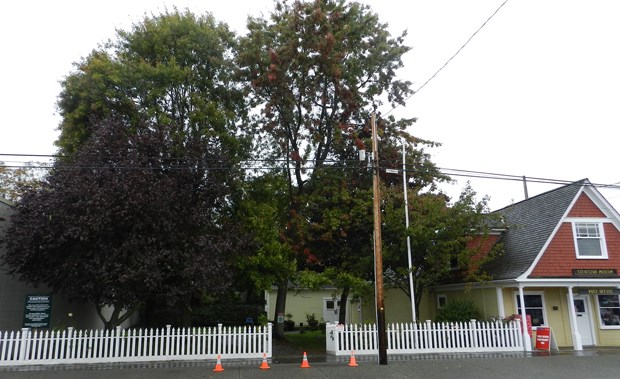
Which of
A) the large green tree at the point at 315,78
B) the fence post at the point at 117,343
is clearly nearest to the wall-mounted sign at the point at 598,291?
the large green tree at the point at 315,78

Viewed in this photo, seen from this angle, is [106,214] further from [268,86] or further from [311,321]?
[311,321]

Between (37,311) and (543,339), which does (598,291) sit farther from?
(37,311)

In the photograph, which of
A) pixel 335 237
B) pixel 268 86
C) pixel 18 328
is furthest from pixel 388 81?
pixel 18 328

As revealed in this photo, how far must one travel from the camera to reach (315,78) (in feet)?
70.8

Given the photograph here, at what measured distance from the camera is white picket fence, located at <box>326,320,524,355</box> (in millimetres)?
16031

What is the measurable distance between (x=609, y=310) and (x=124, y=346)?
63.3ft

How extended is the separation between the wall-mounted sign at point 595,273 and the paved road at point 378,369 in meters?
4.60

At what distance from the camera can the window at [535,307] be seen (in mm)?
19891

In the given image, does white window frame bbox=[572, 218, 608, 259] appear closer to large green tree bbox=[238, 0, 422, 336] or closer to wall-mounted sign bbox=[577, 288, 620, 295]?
wall-mounted sign bbox=[577, 288, 620, 295]

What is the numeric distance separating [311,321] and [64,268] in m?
20.5

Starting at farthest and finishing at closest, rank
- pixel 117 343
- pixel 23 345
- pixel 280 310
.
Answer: pixel 280 310 < pixel 117 343 < pixel 23 345

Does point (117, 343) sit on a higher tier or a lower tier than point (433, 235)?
lower

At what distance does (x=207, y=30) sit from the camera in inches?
856

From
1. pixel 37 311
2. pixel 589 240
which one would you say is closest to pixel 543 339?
pixel 589 240
